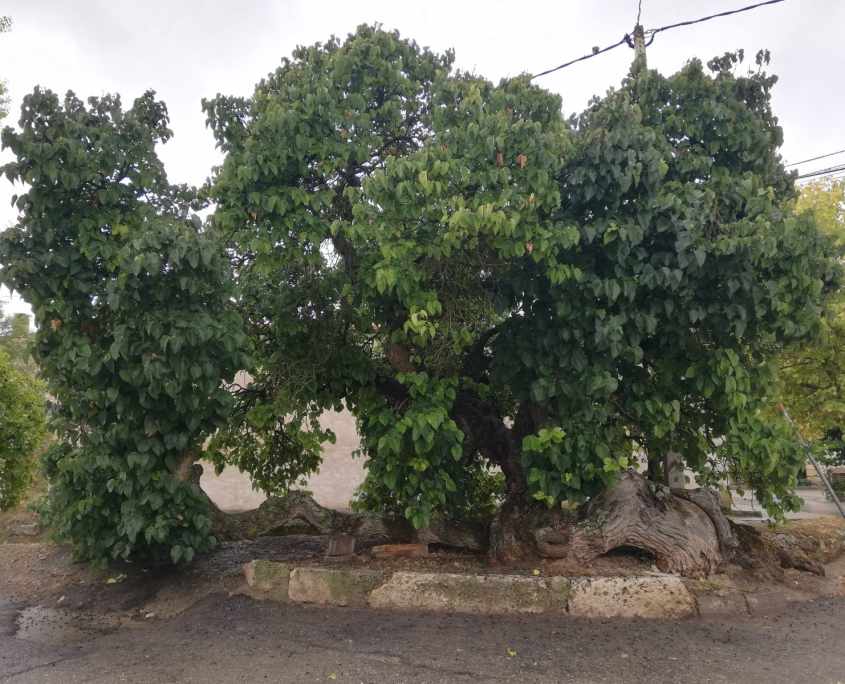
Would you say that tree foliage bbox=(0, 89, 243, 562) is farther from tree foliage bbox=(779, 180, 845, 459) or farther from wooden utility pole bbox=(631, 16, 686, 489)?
tree foliage bbox=(779, 180, 845, 459)

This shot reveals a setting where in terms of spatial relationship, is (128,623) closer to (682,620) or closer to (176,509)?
(176,509)

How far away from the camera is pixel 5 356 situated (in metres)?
8.88

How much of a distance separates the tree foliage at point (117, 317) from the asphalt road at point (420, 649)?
2.61ft

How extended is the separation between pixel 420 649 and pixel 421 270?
2643 mm

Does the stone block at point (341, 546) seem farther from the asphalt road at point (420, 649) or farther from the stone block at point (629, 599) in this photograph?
the stone block at point (629, 599)

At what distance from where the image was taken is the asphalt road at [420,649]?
4.27 m

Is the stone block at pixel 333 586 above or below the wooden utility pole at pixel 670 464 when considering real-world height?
below

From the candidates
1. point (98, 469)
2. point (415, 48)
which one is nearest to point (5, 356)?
point (98, 469)

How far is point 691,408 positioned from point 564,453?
4.57ft

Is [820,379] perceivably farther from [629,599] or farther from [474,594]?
[474,594]

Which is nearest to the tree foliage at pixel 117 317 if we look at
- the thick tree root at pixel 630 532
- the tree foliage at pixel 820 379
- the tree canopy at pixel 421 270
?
the tree canopy at pixel 421 270

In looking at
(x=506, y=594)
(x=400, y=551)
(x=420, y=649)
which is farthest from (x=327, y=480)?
(x=420, y=649)

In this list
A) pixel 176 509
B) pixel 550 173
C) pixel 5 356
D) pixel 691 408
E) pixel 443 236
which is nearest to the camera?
pixel 443 236

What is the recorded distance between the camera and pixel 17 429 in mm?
8820
